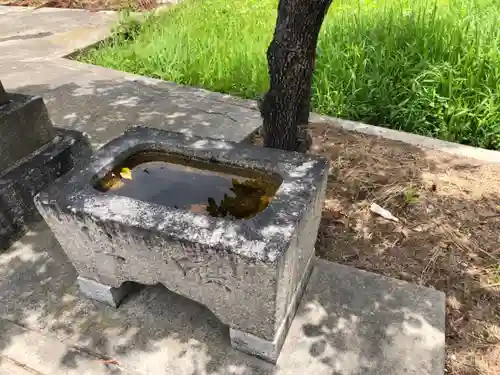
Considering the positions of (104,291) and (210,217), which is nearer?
(210,217)

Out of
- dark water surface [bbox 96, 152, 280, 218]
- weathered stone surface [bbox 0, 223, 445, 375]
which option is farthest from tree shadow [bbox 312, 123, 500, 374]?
dark water surface [bbox 96, 152, 280, 218]

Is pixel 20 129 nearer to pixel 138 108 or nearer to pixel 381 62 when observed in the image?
pixel 138 108

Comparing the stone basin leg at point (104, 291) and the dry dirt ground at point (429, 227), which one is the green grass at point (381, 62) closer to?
the dry dirt ground at point (429, 227)

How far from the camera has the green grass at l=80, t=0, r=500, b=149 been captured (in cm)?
375

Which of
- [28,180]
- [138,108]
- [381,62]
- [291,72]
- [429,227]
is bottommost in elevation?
[429,227]

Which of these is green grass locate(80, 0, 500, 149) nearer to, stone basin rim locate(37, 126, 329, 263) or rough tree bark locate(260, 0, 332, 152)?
rough tree bark locate(260, 0, 332, 152)

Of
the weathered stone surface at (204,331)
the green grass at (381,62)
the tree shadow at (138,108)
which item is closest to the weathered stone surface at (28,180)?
the weathered stone surface at (204,331)

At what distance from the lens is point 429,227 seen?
2865 mm

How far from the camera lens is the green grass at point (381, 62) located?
12.3 feet

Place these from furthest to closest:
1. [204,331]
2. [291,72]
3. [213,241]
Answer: [291,72] < [204,331] < [213,241]

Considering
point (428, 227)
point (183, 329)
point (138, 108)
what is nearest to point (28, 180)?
point (183, 329)

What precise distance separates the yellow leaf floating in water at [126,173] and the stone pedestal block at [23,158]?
33.7 inches

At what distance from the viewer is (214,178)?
217 cm

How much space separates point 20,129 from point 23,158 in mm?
193
